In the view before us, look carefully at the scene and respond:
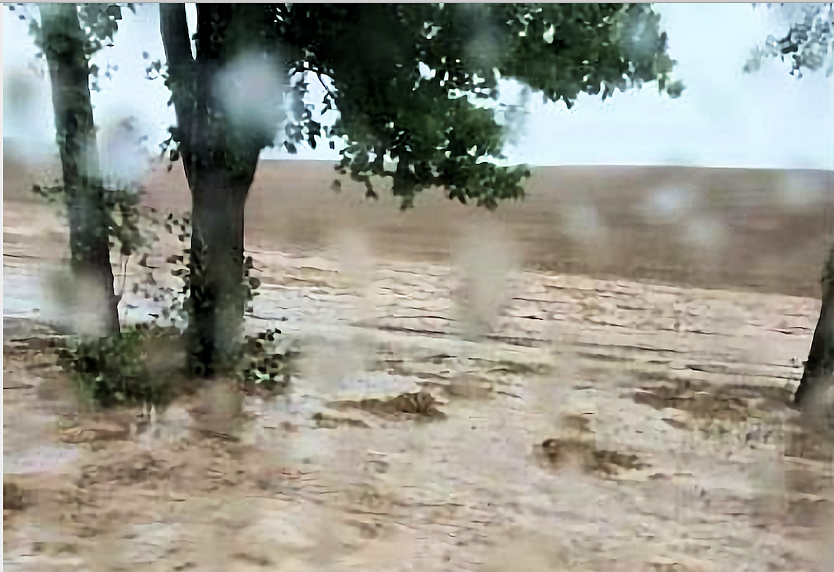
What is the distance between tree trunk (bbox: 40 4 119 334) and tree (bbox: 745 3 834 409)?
691mm

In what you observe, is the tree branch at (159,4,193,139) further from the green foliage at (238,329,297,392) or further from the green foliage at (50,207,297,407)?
the green foliage at (238,329,297,392)

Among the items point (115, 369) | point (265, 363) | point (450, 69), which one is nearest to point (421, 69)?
point (450, 69)

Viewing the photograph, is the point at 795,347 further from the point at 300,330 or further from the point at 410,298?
the point at 300,330

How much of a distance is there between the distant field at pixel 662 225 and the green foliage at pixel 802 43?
11 cm

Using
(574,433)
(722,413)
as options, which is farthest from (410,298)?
(722,413)

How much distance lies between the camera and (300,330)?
0.87 meters

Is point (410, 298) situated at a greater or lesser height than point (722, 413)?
greater

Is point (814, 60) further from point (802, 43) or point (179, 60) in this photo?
point (179, 60)

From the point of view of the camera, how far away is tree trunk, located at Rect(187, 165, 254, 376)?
873mm

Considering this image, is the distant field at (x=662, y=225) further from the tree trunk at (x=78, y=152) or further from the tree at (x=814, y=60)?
the tree trunk at (x=78, y=152)

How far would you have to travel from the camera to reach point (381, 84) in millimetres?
873

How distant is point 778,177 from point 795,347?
0.58ft

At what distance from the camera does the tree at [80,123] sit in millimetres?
870

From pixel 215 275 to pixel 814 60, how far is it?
0.66m
